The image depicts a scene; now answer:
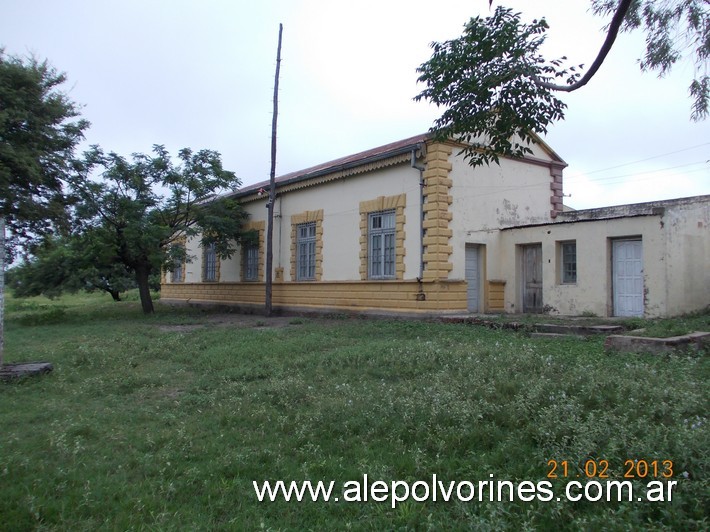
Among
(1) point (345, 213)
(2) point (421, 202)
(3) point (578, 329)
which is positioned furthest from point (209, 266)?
A: (3) point (578, 329)

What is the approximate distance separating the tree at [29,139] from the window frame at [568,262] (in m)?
12.9

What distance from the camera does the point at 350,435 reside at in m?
4.99

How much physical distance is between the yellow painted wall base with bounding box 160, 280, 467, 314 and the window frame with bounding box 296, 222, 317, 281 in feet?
1.49

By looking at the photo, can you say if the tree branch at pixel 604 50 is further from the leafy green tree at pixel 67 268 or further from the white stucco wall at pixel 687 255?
the leafy green tree at pixel 67 268

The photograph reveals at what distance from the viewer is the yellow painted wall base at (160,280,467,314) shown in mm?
14727

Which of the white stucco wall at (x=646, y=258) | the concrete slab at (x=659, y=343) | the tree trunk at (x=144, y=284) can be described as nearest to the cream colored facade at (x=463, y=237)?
the white stucco wall at (x=646, y=258)

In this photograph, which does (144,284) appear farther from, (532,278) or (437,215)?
(532,278)

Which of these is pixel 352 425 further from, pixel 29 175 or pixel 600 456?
pixel 29 175

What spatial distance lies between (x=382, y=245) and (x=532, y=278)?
179 inches

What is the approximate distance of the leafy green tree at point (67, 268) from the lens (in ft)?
61.6

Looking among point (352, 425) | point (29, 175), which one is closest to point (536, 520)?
point (352, 425)

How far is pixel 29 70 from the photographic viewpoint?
1132 centimetres

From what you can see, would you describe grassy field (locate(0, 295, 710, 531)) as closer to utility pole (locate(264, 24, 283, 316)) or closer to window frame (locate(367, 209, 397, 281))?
window frame (locate(367, 209, 397, 281))

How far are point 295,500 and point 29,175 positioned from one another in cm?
994
